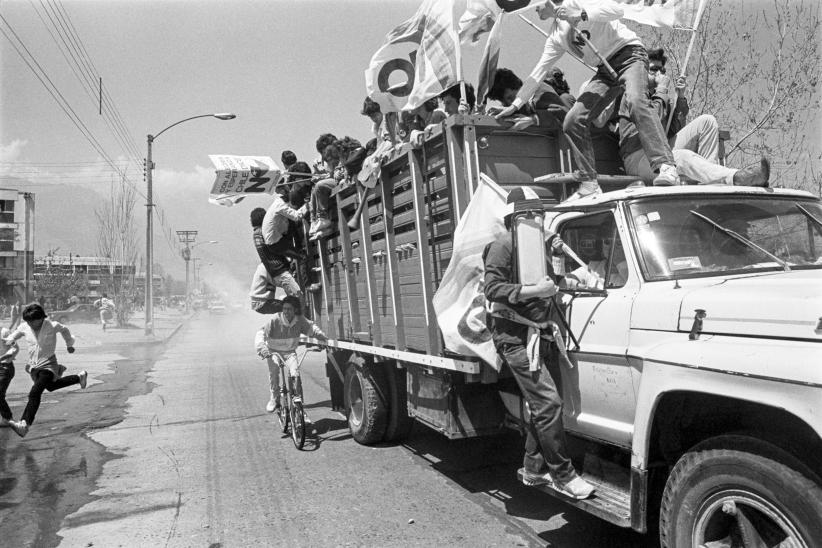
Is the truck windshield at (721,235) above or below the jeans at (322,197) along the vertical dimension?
below

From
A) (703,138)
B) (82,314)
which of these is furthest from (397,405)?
(82,314)

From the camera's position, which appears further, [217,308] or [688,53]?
[217,308]

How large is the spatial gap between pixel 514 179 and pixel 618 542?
2.62m

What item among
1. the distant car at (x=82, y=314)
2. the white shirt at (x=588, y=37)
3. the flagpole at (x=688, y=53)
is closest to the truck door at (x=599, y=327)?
the white shirt at (x=588, y=37)

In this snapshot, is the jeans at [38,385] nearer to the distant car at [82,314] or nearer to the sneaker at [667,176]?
the sneaker at [667,176]

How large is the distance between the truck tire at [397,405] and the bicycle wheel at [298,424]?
907 mm

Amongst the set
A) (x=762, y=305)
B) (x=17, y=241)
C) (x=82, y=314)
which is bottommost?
(x=762, y=305)

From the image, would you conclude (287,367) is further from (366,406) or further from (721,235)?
(721,235)

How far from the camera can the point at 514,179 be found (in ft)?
15.3

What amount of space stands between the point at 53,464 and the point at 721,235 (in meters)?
6.67

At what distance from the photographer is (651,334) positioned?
3193 mm

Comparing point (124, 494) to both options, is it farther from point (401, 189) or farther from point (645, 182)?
point (645, 182)

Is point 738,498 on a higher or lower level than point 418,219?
lower

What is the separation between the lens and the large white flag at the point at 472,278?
4168 millimetres
